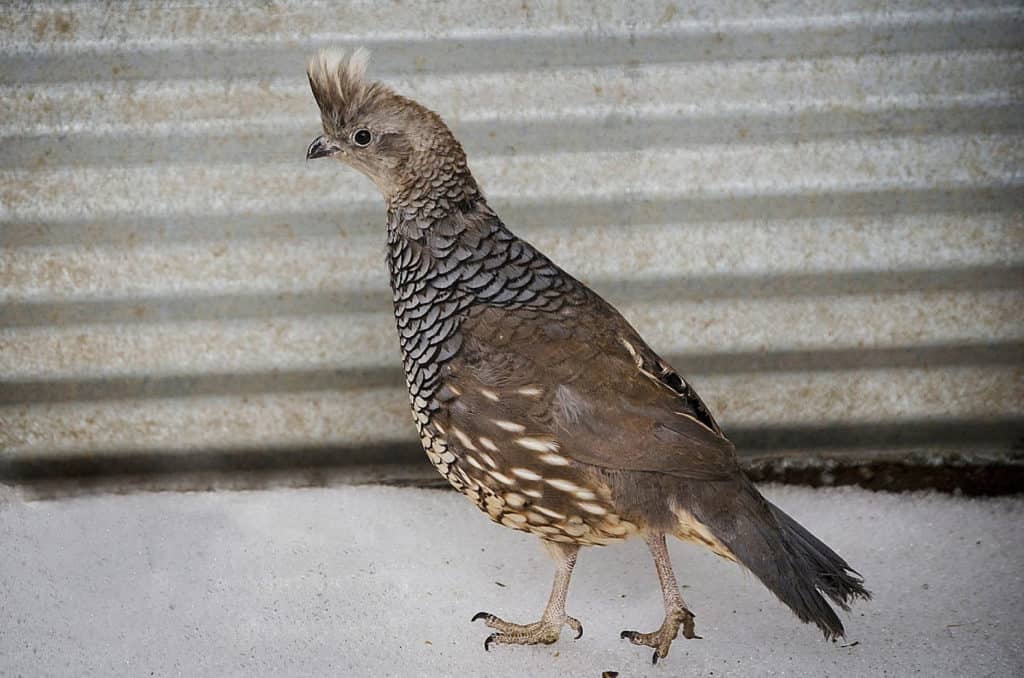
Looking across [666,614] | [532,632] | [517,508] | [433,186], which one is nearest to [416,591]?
[532,632]

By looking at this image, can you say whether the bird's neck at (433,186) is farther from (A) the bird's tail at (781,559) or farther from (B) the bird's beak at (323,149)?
(A) the bird's tail at (781,559)

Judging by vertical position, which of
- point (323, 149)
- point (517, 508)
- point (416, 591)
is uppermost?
point (323, 149)

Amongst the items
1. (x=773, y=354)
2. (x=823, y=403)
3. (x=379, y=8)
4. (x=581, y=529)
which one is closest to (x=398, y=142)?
(x=379, y=8)

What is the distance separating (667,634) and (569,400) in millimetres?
767

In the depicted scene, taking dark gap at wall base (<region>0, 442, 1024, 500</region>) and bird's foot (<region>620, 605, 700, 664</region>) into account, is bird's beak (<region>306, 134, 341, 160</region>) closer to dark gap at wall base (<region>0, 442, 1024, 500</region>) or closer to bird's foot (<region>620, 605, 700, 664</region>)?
dark gap at wall base (<region>0, 442, 1024, 500</region>)

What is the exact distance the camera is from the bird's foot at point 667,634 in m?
2.89

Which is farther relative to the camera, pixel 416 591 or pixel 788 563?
pixel 416 591

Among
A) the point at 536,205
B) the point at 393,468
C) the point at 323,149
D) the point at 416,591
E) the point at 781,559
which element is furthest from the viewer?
the point at 393,468

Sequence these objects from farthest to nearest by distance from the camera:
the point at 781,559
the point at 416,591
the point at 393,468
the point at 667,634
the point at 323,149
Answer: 1. the point at 393,468
2. the point at 416,591
3. the point at 323,149
4. the point at 667,634
5. the point at 781,559

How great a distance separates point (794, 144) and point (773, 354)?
757 millimetres

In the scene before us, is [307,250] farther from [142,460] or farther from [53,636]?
[53,636]

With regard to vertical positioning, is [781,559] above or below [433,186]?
below

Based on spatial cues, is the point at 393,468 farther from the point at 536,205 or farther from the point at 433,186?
the point at 433,186

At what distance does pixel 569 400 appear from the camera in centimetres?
268
